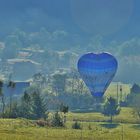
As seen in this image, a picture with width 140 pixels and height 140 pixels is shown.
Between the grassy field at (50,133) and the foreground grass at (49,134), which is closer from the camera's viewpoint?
the foreground grass at (49,134)

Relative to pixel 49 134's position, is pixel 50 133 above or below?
above

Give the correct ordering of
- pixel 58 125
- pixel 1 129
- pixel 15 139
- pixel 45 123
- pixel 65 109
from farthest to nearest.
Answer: pixel 65 109 → pixel 58 125 → pixel 45 123 → pixel 1 129 → pixel 15 139

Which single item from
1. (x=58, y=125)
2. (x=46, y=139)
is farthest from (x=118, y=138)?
(x=58, y=125)

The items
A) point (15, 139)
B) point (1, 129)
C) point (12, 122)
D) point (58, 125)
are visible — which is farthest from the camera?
point (58, 125)

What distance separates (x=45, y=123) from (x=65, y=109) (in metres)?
30.3

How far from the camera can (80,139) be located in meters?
102

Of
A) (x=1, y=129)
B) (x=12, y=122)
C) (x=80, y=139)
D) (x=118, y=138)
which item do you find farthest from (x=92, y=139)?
(x=12, y=122)

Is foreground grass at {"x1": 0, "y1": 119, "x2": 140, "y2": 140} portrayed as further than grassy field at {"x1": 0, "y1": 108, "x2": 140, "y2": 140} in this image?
No

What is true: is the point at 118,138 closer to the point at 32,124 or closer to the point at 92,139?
the point at 92,139

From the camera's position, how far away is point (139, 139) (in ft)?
352

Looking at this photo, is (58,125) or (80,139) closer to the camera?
(80,139)

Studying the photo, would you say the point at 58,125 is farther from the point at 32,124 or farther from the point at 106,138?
the point at 106,138

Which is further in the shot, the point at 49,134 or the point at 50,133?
the point at 50,133

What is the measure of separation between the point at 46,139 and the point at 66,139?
5.95m
